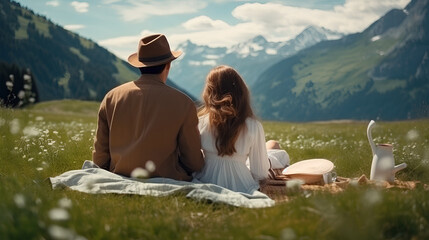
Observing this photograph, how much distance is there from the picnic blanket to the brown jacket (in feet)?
1.05

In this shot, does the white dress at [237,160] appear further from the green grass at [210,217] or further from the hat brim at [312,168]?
the green grass at [210,217]

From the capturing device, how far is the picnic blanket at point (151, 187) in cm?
588

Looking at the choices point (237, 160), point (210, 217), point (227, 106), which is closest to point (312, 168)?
point (237, 160)

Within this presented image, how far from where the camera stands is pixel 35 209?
166 inches

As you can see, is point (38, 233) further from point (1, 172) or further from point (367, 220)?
point (1, 172)

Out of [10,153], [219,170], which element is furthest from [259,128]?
[10,153]

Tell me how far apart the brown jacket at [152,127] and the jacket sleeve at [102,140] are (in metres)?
0.14

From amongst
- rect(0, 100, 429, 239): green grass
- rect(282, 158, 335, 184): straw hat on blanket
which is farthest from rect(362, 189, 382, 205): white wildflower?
rect(282, 158, 335, 184): straw hat on blanket

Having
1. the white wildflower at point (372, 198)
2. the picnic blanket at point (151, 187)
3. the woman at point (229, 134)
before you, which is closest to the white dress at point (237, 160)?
the woman at point (229, 134)

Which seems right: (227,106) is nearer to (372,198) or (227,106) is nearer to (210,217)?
(210,217)

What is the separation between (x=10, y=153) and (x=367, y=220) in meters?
7.94

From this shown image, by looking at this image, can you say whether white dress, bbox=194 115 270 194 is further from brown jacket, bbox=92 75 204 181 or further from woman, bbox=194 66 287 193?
brown jacket, bbox=92 75 204 181

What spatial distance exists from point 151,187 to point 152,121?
39.2 inches

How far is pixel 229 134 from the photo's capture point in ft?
22.7
